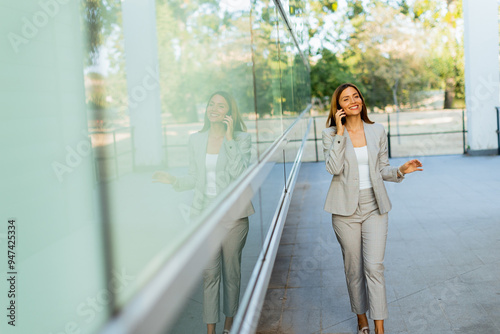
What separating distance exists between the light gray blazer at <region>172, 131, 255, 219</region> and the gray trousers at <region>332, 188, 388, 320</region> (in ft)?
4.91

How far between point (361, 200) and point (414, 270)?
191 centimetres

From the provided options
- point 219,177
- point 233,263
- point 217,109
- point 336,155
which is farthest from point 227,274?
point 336,155

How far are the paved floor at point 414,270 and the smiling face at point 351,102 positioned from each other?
5.27 feet

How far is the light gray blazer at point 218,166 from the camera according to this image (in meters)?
1.58

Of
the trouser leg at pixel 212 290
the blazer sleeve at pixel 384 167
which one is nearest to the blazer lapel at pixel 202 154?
the trouser leg at pixel 212 290

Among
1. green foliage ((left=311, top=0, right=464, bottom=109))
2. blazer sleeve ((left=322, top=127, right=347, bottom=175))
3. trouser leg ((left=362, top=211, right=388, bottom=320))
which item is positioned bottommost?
trouser leg ((left=362, top=211, right=388, bottom=320))

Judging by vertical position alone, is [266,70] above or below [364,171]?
above

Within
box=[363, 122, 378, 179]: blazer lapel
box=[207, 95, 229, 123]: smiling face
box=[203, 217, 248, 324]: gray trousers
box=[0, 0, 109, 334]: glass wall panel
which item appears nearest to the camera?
box=[0, 0, 109, 334]: glass wall panel

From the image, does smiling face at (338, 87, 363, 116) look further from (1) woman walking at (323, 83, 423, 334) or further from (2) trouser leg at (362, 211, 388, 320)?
(2) trouser leg at (362, 211, 388, 320)

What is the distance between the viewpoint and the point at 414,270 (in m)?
5.78

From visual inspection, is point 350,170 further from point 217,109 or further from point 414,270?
point 217,109

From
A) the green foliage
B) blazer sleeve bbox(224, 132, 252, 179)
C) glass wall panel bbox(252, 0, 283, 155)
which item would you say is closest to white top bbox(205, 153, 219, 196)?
blazer sleeve bbox(224, 132, 252, 179)

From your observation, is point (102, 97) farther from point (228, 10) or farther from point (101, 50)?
point (228, 10)

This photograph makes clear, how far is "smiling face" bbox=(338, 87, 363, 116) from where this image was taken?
4.34 metres
